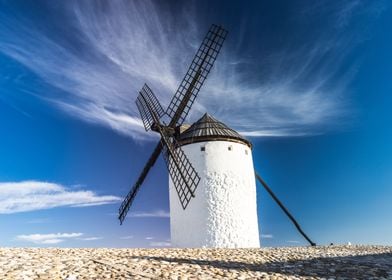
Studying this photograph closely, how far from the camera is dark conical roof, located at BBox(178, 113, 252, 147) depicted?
2011cm

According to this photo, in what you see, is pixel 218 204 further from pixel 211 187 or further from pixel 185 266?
pixel 185 266

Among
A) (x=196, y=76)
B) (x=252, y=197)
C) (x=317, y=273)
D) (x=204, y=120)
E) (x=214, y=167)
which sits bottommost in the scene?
(x=317, y=273)

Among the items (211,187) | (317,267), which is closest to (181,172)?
(211,187)

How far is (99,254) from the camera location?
1191 cm

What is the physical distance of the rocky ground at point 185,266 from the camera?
357 inches

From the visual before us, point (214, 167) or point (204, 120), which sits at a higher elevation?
point (204, 120)

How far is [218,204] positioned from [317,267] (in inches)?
310

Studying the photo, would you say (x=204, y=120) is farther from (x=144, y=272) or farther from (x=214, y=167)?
(x=144, y=272)

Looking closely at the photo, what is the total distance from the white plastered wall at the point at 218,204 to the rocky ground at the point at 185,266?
16.6ft

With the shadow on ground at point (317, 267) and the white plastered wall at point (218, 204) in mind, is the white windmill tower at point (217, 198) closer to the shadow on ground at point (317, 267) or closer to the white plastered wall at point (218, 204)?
the white plastered wall at point (218, 204)

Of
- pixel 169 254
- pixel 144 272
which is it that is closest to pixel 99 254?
pixel 169 254

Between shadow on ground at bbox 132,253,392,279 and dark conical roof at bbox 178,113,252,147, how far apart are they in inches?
342

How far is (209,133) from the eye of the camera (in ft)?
66.3

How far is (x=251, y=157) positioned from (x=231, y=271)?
1201 cm
